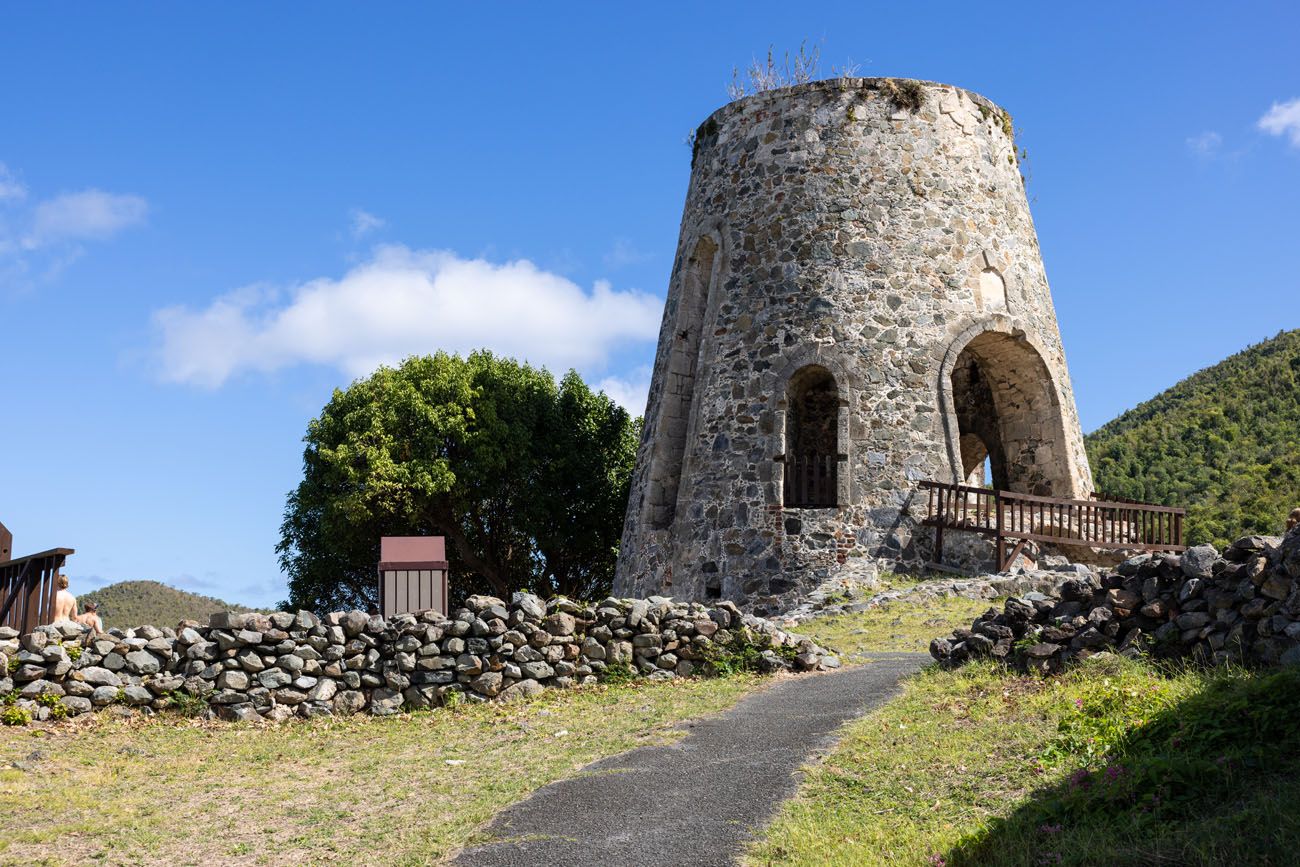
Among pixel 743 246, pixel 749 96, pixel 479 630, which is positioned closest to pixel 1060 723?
pixel 479 630

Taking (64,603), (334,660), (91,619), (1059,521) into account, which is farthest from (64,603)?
(1059,521)

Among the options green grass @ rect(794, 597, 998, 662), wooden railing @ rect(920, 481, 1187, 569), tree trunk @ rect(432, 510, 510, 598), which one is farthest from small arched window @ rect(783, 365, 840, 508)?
tree trunk @ rect(432, 510, 510, 598)

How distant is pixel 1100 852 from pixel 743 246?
54.0ft

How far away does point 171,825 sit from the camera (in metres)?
8.38

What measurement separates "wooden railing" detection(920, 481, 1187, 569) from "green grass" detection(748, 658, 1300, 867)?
9847mm

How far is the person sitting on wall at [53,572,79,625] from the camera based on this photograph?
46.9 ft

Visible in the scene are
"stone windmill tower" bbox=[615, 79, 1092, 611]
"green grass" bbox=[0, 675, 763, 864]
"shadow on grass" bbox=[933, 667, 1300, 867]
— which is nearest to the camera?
"shadow on grass" bbox=[933, 667, 1300, 867]

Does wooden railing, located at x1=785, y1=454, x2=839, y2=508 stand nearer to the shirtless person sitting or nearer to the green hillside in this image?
the shirtless person sitting

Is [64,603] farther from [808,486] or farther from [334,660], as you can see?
[808,486]

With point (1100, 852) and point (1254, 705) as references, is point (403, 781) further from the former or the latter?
point (1254, 705)

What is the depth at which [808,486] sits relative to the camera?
2047 cm

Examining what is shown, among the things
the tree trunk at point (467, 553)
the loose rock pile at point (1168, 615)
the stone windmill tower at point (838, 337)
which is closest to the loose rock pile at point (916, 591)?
the stone windmill tower at point (838, 337)

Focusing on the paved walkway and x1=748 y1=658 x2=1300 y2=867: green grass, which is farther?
the paved walkway

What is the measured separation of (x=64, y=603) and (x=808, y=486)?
38.3 ft
